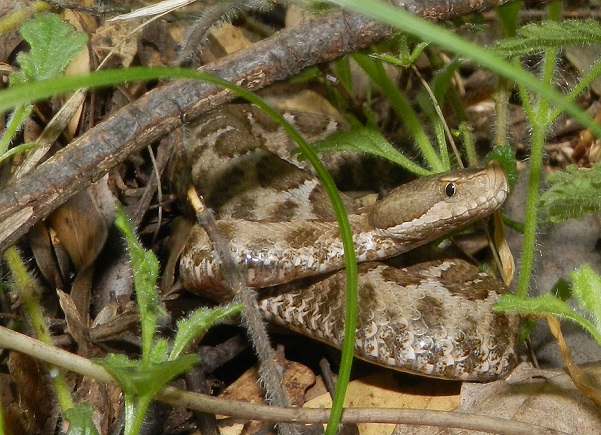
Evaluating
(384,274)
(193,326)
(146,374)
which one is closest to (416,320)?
(384,274)

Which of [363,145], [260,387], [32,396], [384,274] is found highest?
[363,145]

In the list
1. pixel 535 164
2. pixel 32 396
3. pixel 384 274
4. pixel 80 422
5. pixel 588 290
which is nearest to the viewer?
pixel 80 422

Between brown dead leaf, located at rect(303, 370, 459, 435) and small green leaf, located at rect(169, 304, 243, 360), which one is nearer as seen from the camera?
small green leaf, located at rect(169, 304, 243, 360)

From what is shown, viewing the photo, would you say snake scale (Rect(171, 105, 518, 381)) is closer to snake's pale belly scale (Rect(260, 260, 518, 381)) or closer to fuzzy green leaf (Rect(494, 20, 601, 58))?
snake's pale belly scale (Rect(260, 260, 518, 381))

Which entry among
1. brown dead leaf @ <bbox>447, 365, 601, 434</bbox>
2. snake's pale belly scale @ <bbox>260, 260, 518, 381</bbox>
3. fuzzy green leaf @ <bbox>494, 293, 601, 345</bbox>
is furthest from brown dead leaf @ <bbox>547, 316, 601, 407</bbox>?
snake's pale belly scale @ <bbox>260, 260, 518, 381</bbox>

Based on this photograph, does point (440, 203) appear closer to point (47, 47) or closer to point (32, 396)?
point (47, 47)

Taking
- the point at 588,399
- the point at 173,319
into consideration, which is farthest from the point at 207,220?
the point at 588,399
